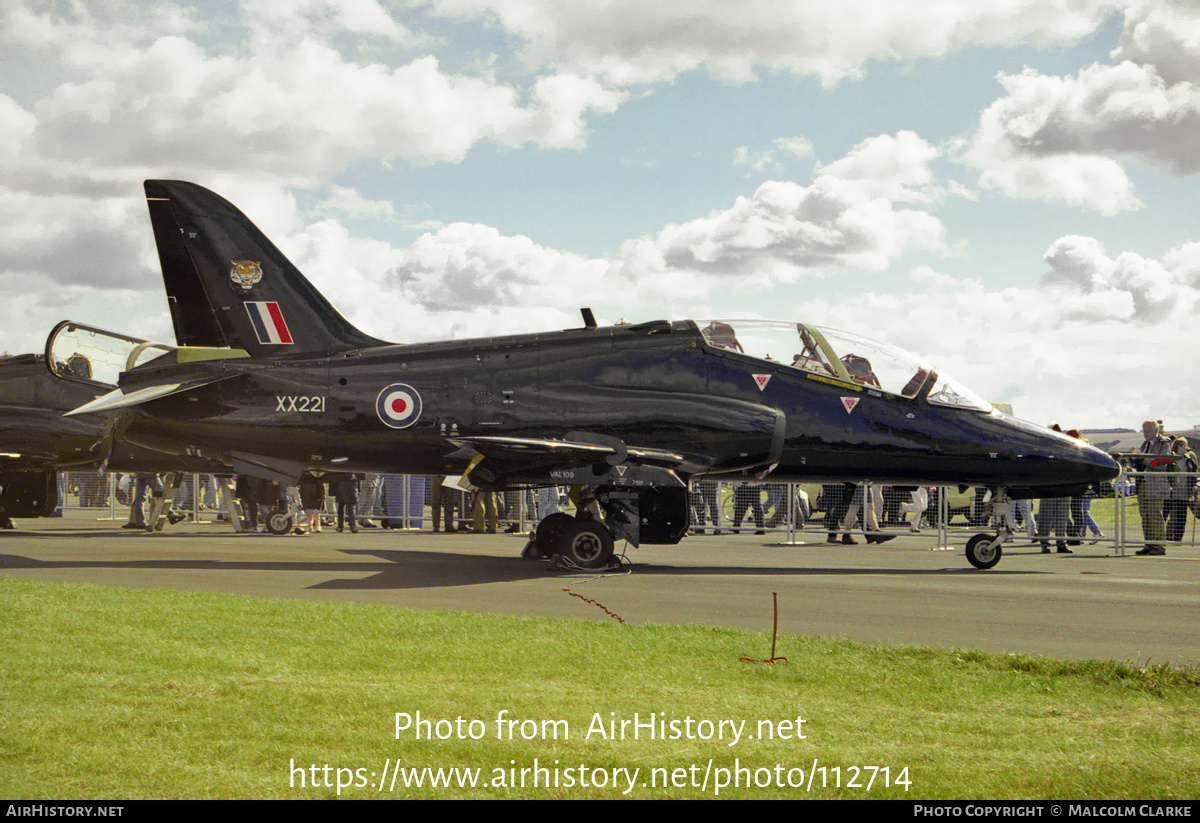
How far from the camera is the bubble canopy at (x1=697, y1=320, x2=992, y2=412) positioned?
48.1 feet

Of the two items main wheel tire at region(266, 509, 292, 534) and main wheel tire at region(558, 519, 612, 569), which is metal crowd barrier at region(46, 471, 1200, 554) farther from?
main wheel tire at region(558, 519, 612, 569)

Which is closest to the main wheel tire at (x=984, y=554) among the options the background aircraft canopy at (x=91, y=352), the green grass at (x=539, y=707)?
the green grass at (x=539, y=707)

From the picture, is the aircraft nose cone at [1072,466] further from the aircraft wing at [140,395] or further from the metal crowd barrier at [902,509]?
the aircraft wing at [140,395]

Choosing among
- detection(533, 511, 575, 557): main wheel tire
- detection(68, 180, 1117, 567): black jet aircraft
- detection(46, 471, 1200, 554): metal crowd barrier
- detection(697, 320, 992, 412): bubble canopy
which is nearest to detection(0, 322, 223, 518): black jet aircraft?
detection(46, 471, 1200, 554): metal crowd barrier

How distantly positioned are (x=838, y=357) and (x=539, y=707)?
10569mm

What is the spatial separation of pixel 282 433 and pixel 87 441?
8086 millimetres

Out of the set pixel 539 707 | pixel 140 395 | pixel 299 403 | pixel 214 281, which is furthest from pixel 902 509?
pixel 539 707

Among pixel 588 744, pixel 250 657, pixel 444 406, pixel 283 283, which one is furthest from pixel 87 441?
pixel 588 744

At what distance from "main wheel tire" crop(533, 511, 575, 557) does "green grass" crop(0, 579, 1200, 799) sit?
20.2 ft

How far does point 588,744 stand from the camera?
15.1ft

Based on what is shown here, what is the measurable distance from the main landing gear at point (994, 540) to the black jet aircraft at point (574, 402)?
2.02 ft

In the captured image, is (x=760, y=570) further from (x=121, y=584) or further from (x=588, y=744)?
(x=588, y=744)

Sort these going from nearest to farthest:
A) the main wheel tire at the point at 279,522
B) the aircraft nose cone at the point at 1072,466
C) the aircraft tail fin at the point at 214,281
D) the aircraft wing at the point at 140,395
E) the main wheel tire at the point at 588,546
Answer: the aircraft wing at the point at 140,395
the main wheel tire at the point at 588,546
the aircraft nose cone at the point at 1072,466
the aircraft tail fin at the point at 214,281
the main wheel tire at the point at 279,522

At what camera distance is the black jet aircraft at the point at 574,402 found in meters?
14.2
